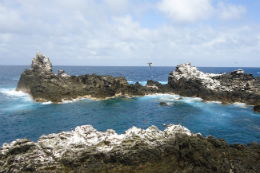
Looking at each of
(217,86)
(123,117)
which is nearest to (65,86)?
(123,117)

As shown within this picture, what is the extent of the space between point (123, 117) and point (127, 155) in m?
20.7

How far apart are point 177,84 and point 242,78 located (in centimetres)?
2280

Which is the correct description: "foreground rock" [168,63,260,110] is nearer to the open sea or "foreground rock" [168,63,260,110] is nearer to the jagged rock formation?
the jagged rock formation

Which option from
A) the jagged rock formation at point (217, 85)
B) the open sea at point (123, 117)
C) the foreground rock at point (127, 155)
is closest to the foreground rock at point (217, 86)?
the jagged rock formation at point (217, 85)

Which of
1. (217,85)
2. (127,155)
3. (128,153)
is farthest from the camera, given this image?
(217,85)

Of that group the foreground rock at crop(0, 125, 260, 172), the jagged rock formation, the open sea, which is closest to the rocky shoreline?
the jagged rock formation

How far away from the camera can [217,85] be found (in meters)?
59.3

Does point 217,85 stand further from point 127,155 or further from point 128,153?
point 127,155

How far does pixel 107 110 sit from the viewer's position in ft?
142

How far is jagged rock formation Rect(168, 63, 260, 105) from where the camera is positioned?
52562 millimetres

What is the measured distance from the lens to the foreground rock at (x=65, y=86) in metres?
51.2

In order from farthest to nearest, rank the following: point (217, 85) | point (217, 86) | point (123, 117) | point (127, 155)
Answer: point (217, 85) → point (217, 86) → point (123, 117) → point (127, 155)

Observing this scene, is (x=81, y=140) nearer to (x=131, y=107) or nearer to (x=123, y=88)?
(x=131, y=107)

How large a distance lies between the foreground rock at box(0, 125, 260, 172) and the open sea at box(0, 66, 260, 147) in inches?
368
